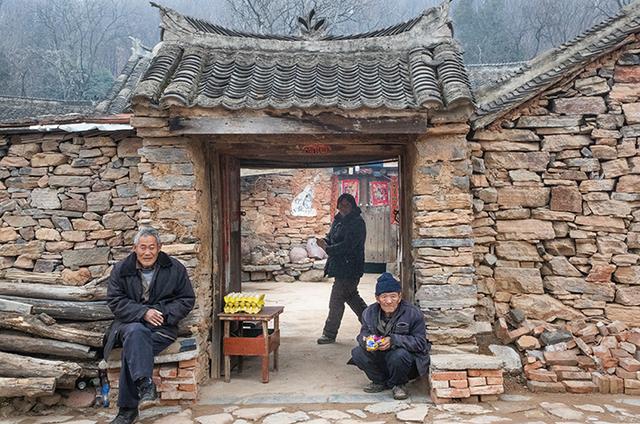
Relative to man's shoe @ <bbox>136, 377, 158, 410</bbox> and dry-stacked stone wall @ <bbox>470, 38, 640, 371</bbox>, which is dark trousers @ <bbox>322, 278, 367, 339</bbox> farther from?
man's shoe @ <bbox>136, 377, 158, 410</bbox>

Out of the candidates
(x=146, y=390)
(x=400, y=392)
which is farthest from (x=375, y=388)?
(x=146, y=390)

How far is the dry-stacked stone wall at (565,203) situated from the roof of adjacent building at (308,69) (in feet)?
2.87

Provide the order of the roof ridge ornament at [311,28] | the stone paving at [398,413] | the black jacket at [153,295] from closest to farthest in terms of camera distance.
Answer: the stone paving at [398,413] → the black jacket at [153,295] → the roof ridge ornament at [311,28]

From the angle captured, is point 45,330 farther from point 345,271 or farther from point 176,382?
point 345,271

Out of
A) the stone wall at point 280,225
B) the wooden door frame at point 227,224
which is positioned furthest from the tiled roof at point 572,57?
the stone wall at point 280,225

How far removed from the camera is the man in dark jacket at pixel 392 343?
4680 millimetres

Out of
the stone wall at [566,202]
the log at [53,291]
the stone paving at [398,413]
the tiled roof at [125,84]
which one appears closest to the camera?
the stone paving at [398,413]

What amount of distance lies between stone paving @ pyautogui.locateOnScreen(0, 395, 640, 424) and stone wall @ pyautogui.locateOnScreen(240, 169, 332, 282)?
8128mm

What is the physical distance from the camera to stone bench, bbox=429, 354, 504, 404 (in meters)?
4.54

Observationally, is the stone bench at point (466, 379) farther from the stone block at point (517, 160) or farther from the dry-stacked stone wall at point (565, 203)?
the stone block at point (517, 160)

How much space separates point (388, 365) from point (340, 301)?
2.15m

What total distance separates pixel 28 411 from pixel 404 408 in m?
3.01

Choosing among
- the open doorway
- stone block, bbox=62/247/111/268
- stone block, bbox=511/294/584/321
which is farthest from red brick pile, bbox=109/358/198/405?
stone block, bbox=511/294/584/321

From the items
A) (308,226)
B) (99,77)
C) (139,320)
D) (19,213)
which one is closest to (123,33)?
(99,77)
